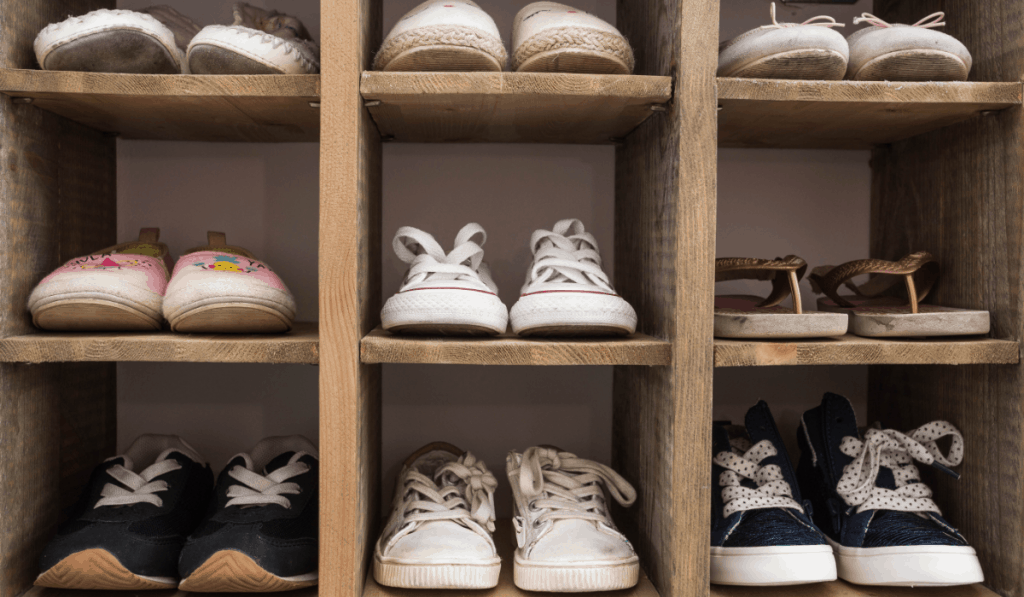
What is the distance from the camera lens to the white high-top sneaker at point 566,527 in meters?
0.84

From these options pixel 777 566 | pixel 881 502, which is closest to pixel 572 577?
pixel 777 566

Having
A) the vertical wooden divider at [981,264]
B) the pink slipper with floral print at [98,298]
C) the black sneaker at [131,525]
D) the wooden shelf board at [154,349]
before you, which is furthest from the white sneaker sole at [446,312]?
the vertical wooden divider at [981,264]

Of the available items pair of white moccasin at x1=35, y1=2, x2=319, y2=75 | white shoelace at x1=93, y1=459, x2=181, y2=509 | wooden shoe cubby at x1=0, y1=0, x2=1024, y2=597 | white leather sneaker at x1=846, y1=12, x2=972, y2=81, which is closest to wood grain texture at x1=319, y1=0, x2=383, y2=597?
wooden shoe cubby at x1=0, y1=0, x2=1024, y2=597

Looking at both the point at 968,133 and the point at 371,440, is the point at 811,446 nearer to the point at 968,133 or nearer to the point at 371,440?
the point at 968,133

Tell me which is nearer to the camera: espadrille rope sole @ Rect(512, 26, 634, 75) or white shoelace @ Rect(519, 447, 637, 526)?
espadrille rope sole @ Rect(512, 26, 634, 75)

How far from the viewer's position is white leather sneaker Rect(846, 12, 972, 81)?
87cm

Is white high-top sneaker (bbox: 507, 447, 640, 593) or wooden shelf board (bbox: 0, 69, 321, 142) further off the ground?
wooden shelf board (bbox: 0, 69, 321, 142)

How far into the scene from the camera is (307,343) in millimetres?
832

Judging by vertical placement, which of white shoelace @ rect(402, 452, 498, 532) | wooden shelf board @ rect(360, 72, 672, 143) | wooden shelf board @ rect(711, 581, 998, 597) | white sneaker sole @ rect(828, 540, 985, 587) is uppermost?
wooden shelf board @ rect(360, 72, 672, 143)

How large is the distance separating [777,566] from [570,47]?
77 cm

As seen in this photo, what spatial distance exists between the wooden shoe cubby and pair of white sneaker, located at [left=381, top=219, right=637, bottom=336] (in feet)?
0.10

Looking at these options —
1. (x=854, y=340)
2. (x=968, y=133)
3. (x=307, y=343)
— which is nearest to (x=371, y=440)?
(x=307, y=343)

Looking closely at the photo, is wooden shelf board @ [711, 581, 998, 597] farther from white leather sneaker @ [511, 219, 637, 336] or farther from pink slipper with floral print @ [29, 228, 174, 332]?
pink slipper with floral print @ [29, 228, 174, 332]

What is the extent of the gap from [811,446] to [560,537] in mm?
471
